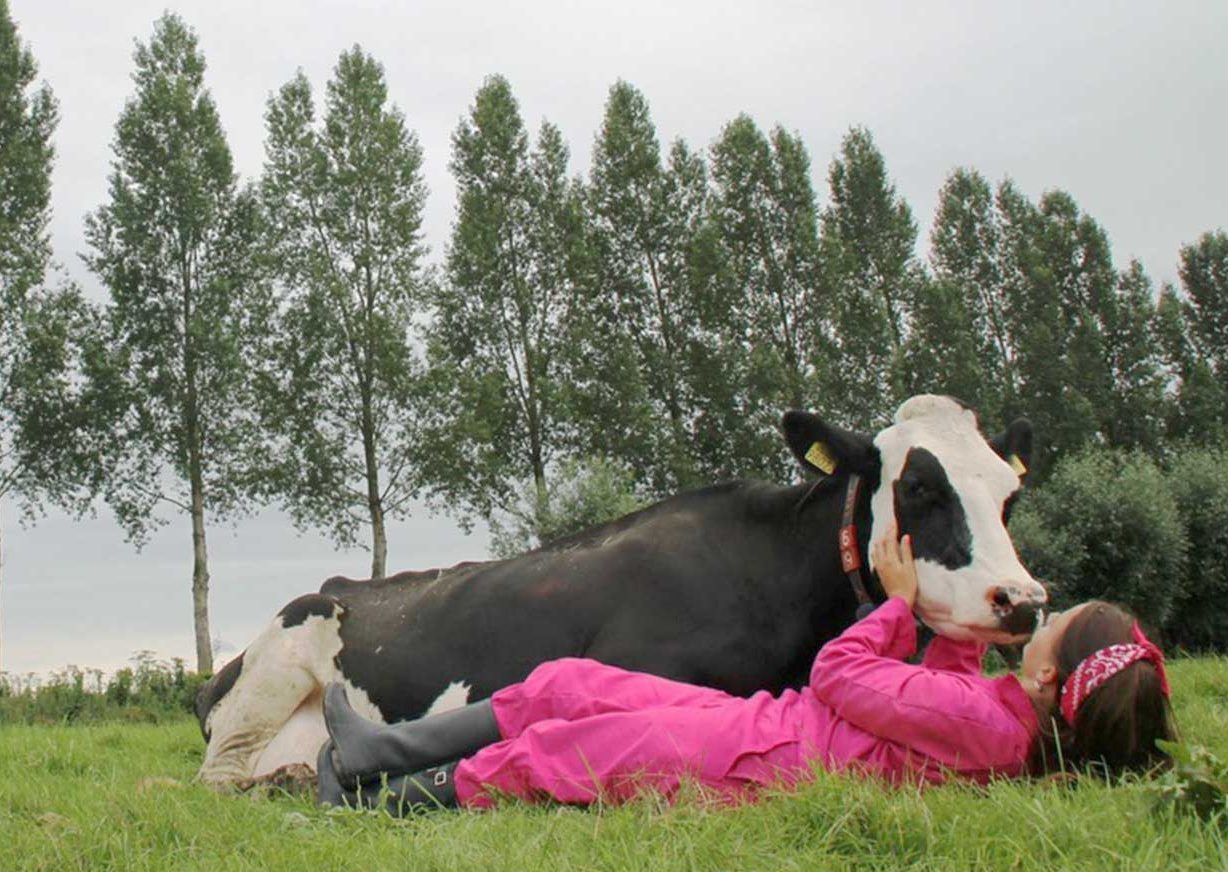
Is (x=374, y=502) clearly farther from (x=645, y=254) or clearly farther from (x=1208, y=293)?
(x=1208, y=293)

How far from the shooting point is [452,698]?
591 centimetres

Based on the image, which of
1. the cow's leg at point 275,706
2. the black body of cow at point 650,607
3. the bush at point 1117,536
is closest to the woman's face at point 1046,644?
the black body of cow at point 650,607


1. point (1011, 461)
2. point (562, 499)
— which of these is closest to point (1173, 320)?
point (562, 499)

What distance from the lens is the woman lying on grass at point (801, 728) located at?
3906mm

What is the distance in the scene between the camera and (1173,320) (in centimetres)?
4656

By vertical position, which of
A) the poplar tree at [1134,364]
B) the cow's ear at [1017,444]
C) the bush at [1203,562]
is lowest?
the bush at [1203,562]

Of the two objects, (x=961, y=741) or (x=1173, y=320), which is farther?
(x=1173, y=320)

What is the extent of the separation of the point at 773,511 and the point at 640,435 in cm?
2770

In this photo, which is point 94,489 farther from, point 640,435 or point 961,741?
point 961,741

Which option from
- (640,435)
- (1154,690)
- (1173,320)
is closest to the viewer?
(1154,690)

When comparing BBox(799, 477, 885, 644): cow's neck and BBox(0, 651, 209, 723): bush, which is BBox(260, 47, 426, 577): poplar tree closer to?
BBox(0, 651, 209, 723): bush

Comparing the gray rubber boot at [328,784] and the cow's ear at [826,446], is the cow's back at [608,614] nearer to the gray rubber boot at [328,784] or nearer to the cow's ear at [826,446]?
the cow's ear at [826,446]

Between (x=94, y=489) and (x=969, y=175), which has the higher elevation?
(x=969, y=175)

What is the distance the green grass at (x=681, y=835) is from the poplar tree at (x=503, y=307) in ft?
87.9
